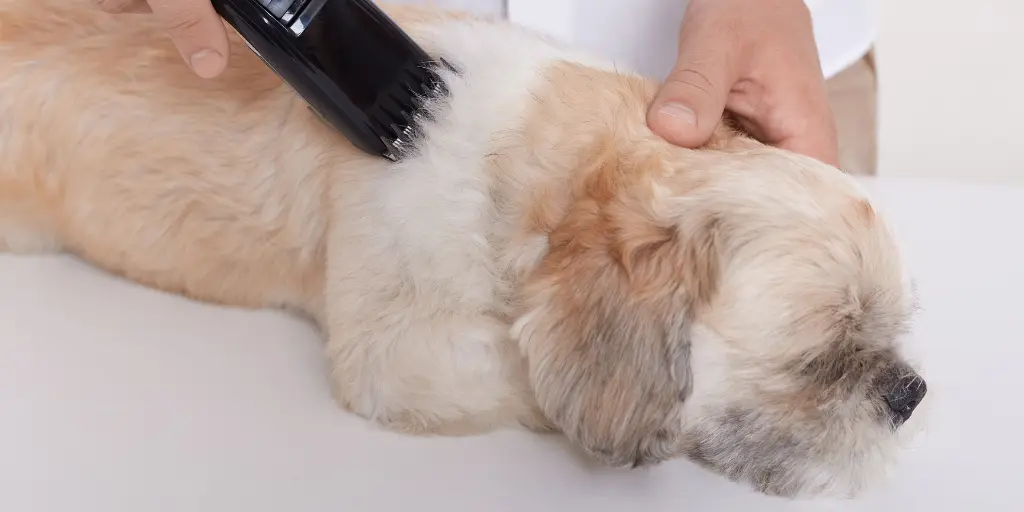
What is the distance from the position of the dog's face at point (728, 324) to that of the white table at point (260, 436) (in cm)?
13

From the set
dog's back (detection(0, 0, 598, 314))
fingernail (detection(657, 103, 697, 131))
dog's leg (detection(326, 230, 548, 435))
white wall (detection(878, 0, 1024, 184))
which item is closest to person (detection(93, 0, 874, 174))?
fingernail (detection(657, 103, 697, 131))

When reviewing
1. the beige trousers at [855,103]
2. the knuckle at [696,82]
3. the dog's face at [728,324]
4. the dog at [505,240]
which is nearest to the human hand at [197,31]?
the dog at [505,240]

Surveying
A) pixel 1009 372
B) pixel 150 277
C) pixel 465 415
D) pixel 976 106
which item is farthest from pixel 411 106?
pixel 976 106

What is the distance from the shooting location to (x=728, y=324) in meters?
0.95

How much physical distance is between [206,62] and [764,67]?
972 millimetres

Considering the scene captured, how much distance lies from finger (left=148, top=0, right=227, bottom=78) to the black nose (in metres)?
1.00

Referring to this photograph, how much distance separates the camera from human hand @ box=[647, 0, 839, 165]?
1.39 m

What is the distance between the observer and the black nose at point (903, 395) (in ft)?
3.29

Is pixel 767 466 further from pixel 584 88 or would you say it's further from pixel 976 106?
pixel 976 106

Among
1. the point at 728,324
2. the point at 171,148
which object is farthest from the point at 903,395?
the point at 171,148

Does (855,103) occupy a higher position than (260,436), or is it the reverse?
(855,103)

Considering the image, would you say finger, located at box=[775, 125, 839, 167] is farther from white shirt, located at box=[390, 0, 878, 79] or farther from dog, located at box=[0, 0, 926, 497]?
white shirt, located at box=[390, 0, 878, 79]

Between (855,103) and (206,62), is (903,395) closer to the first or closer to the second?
(206,62)

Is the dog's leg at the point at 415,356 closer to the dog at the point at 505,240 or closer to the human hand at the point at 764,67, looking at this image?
the dog at the point at 505,240
